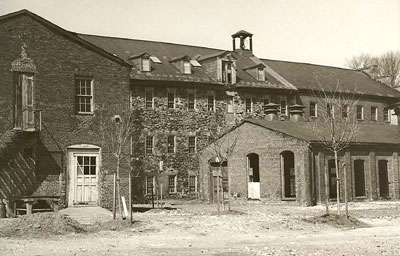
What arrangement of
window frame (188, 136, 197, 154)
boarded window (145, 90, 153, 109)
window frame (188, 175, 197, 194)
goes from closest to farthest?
boarded window (145, 90, 153, 109) → window frame (188, 175, 197, 194) → window frame (188, 136, 197, 154)

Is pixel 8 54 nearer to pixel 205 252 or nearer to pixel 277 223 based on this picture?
pixel 277 223

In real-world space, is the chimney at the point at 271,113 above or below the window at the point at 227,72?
below

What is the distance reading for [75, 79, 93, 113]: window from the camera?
26.0m

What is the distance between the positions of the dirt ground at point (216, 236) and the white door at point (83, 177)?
511 cm

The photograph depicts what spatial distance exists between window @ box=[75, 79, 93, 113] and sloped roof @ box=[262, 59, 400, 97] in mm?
22917

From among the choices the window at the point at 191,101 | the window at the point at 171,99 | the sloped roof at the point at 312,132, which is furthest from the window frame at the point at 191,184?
the sloped roof at the point at 312,132

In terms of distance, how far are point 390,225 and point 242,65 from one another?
27.7 metres

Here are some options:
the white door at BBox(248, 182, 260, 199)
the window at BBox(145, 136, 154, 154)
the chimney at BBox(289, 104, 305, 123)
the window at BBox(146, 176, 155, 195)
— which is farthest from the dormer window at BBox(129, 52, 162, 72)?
the white door at BBox(248, 182, 260, 199)

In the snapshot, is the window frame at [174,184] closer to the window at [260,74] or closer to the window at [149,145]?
the window at [149,145]

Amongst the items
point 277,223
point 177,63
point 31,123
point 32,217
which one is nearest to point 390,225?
point 277,223

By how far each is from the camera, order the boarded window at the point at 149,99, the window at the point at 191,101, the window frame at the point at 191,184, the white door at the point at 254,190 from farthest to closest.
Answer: the window at the point at 191,101 < the window frame at the point at 191,184 < the boarded window at the point at 149,99 < the white door at the point at 254,190

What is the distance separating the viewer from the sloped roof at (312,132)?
103 ft

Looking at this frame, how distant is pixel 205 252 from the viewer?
13.6 meters

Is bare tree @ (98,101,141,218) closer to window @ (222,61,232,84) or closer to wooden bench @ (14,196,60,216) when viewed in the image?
wooden bench @ (14,196,60,216)
